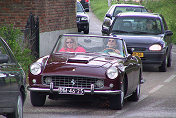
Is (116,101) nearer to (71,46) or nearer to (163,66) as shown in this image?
(71,46)

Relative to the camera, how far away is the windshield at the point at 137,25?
1894 centimetres

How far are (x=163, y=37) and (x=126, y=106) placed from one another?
7368 millimetres

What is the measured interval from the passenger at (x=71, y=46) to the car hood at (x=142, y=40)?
18.9 ft

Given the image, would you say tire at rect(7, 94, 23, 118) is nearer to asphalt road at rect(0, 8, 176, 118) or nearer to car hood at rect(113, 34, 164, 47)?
asphalt road at rect(0, 8, 176, 118)

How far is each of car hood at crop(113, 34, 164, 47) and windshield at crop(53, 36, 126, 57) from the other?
217 inches

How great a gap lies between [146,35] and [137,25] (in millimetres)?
607

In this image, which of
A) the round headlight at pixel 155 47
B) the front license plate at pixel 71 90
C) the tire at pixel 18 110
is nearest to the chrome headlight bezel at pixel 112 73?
the front license plate at pixel 71 90

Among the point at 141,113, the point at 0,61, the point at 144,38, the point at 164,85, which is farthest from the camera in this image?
the point at 144,38

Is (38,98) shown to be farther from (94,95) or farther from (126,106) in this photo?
(126,106)

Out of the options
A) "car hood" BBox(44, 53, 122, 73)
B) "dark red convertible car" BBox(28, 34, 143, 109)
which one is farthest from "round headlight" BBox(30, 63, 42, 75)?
"car hood" BBox(44, 53, 122, 73)

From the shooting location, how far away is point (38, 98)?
11.0 meters

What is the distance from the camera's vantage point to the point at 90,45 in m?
12.2

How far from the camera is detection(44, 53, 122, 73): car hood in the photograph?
1070 centimetres

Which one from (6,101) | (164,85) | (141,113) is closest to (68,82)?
(141,113)
